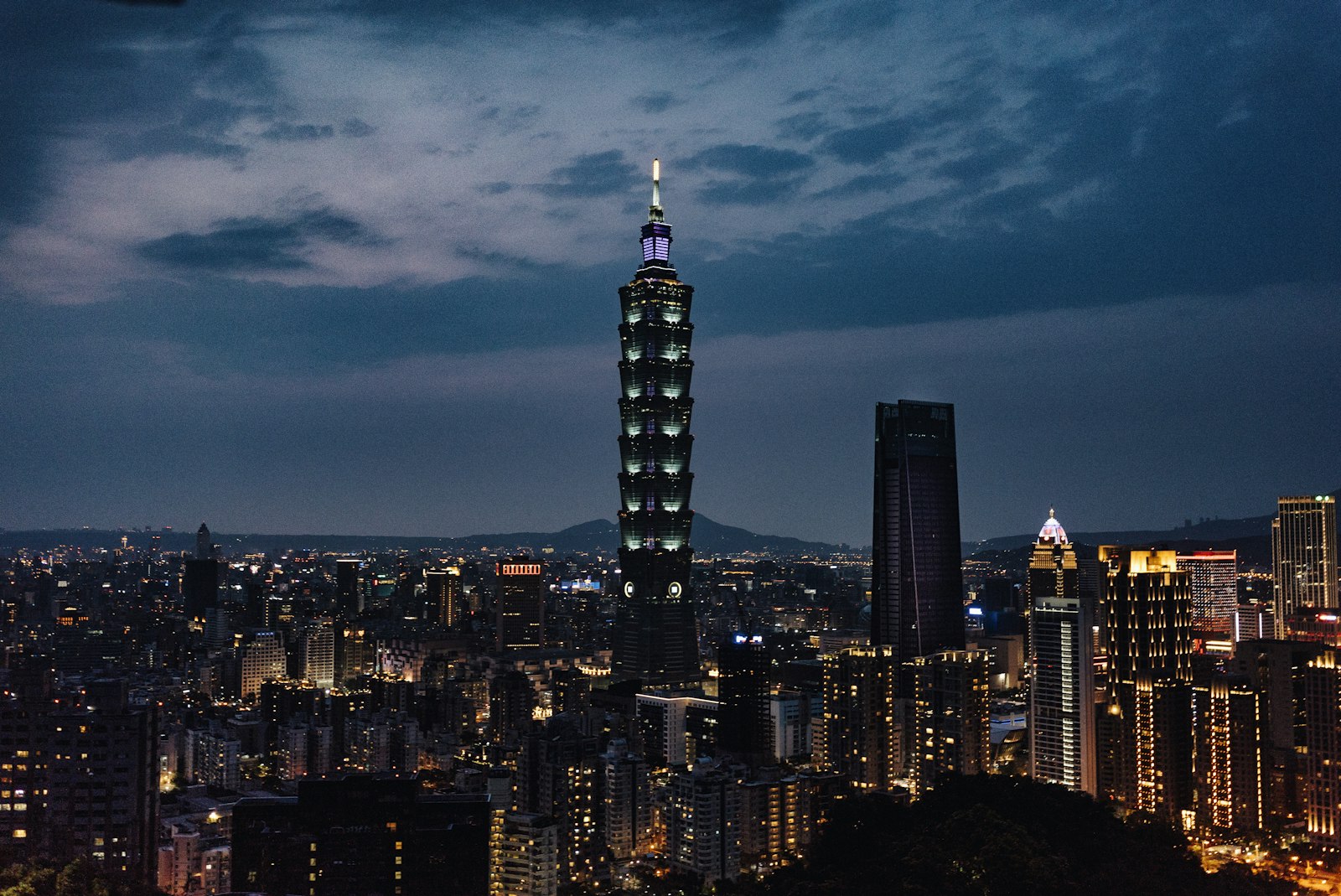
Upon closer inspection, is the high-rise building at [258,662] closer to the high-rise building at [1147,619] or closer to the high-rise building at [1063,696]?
the high-rise building at [1063,696]

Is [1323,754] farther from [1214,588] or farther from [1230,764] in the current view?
[1214,588]

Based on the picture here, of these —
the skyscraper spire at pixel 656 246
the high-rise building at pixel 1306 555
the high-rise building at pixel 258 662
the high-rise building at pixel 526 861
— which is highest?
the skyscraper spire at pixel 656 246

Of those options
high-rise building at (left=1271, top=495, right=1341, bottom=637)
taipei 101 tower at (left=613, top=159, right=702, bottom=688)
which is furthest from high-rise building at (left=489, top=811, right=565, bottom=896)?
high-rise building at (left=1271, top=495, right=1341, bottom=637)

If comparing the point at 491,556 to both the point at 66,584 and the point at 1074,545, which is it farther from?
the point at 1074,545

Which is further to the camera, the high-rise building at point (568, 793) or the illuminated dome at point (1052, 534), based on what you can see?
the illuminated dome at point (1052, 534)

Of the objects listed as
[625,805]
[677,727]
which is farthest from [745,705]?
[625,805]

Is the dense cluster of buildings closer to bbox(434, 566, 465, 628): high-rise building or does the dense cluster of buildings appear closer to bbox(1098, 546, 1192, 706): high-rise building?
bbox(1098, 546, 1192, 706): high-rise building

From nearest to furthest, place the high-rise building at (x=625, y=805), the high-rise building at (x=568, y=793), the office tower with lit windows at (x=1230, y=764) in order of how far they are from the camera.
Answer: the high-rise building at (x=568, y=793)
the high-rise building at (x=625, y=805)
the office tower with lit windows at (x=1230, y=764)

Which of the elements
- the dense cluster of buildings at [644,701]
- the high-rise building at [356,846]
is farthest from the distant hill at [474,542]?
the high-rise building at [356,846]
